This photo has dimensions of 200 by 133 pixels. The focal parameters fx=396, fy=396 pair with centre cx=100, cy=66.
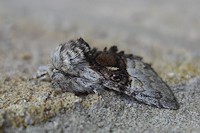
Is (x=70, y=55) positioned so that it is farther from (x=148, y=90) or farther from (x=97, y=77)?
(x=148, y=90)

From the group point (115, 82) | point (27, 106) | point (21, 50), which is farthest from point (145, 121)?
point (21, 50)

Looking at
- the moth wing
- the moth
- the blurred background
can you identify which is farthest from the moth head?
the blurred background

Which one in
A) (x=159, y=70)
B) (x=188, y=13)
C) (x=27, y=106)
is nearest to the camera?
(x=27, y=106)

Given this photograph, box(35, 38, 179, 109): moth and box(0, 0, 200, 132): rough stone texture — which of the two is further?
box(35, 38, 179, 109): moth

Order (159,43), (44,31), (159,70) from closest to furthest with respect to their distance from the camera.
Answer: (159,70), (159,43), (44,31)

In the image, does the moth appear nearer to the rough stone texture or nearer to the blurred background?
the rough stone texture

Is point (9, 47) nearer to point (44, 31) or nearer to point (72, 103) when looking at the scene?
point (44, 31)
